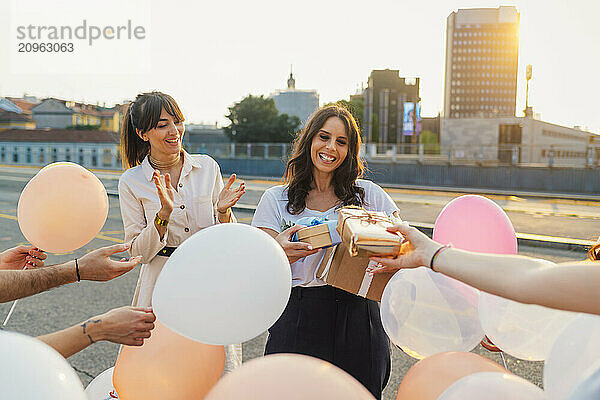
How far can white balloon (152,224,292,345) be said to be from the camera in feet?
4.99

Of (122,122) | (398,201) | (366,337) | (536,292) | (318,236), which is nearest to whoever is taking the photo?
(536,292)

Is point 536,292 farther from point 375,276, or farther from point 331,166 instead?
point 331,166

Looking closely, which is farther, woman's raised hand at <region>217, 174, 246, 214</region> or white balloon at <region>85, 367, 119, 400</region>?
woman's raised hand at <region>217, 174, 246, 214</region>

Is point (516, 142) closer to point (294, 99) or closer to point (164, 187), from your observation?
point (164, 187)

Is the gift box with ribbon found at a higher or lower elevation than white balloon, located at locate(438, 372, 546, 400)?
higher

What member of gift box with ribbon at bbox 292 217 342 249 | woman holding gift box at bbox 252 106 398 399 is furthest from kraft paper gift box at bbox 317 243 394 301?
woman holding gift box at bbox 252 106 398 399

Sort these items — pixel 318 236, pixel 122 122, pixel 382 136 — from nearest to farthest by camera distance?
pixel 318 236
pixel 122 122
pixel 382 136

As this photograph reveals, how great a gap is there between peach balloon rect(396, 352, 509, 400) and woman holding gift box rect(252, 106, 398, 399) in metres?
0.56

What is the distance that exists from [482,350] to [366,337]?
2.37 m

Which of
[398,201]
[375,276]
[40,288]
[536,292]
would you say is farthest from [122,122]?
[398,201]

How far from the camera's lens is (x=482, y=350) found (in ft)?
14.3

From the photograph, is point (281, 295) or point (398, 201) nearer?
point (281, 295)

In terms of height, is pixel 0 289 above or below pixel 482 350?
above

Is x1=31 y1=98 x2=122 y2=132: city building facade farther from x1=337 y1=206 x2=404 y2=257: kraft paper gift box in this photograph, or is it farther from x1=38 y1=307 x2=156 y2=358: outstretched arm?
x1=337 y1=206 x2=404 y2=257: kraft paper gift box
